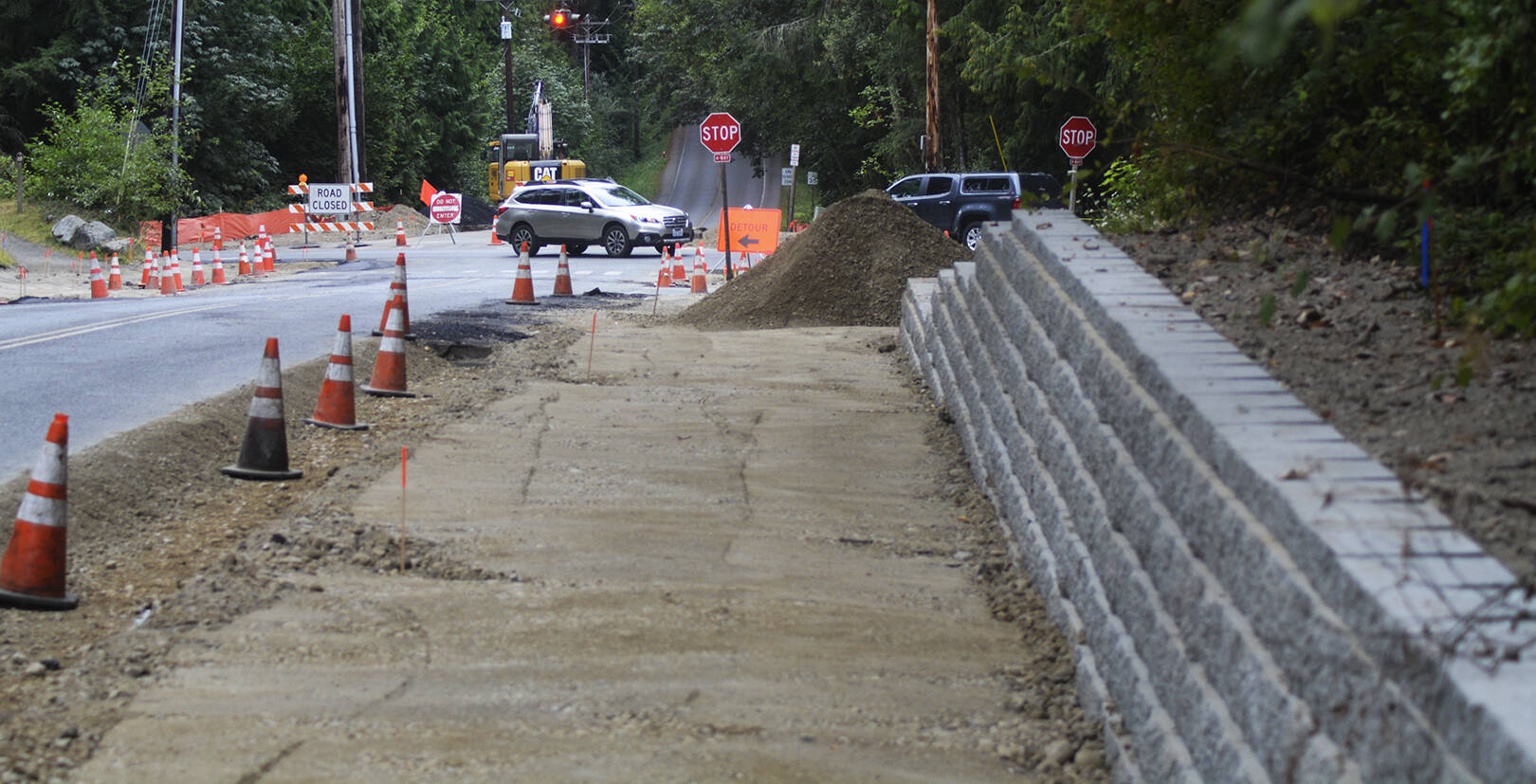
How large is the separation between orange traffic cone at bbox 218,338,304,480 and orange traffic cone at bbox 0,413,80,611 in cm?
205

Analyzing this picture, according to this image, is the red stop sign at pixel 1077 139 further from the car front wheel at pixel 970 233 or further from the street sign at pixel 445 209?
the street sign at pixel 445 209

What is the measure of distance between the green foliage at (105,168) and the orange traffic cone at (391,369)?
20.6 meters

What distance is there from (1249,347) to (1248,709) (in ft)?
6.76

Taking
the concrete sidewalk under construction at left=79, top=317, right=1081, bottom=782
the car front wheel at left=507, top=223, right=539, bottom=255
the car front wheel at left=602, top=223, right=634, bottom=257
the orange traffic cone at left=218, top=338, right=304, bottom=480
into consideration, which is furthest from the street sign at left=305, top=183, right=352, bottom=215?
the orange traffic cone at left=218, top=338, right=304, bottom=480

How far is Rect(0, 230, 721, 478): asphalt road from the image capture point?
9023 millimetres

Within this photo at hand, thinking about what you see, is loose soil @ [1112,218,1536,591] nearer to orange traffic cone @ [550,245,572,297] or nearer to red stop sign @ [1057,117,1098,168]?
orange traffic cone @ [550,245,572,297]

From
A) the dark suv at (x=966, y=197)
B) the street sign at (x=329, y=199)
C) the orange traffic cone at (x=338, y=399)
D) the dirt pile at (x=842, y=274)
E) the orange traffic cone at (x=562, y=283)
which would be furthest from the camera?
the street sign at (x=329, y=199)

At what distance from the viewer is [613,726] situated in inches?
162

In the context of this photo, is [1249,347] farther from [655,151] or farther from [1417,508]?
[655,151]

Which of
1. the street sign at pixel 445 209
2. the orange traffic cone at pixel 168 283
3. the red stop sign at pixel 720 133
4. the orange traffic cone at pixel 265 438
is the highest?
the red stop sign at pixel 720 133

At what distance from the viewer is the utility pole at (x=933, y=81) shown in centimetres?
3184

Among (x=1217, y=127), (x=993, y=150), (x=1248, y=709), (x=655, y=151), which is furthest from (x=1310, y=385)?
(x=655, y=151)

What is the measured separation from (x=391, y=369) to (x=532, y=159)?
41.4 m

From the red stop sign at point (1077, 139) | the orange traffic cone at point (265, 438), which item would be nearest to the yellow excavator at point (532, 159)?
the red stop sign at point (1077, 139)
